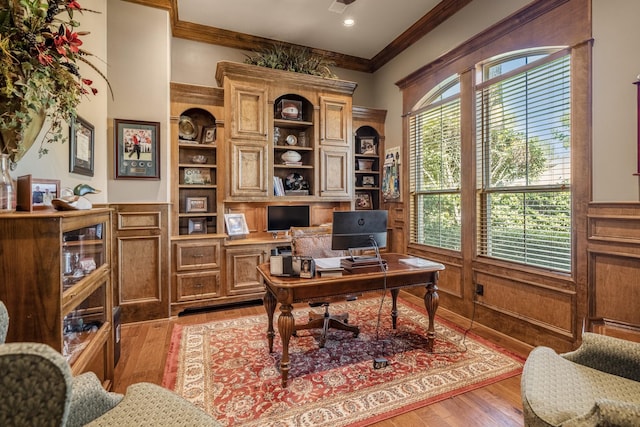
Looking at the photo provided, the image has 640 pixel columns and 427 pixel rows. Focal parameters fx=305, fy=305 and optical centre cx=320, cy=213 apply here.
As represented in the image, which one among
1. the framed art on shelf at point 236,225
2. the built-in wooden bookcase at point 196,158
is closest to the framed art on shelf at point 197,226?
the built-in wooden bookcase at point 196,158

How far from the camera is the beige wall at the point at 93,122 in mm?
1953

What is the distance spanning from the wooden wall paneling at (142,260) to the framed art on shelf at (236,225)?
701 millimetres

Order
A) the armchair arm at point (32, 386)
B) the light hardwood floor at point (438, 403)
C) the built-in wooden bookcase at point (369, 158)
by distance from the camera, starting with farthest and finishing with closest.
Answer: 1. the built-in wooden bookcase at point (369, 158)
2. the light hardwood floor at point (438, 403)
3. the armchair arm at point (32, 386)

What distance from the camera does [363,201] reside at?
15.8ft

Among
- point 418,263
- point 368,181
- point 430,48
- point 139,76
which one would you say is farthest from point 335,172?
point 139,76

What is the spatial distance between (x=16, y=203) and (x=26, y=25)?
2.34 feet

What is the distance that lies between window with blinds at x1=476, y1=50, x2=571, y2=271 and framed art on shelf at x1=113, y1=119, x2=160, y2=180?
3.42m

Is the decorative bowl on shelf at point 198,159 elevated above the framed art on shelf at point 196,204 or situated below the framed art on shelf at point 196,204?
above

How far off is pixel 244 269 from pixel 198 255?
559 millimetres

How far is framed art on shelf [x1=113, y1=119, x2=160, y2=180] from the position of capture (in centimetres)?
316

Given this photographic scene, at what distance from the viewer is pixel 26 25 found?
117 cm

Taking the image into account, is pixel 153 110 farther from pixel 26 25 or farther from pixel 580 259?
pixel 580 259

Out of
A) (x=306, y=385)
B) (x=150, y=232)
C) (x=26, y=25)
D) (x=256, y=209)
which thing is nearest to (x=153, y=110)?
(x=150, y=232)

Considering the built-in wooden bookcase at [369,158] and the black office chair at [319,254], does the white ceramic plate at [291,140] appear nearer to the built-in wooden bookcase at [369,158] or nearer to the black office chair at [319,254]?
the built-in wooden bookcase at [369,158]
